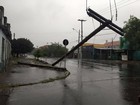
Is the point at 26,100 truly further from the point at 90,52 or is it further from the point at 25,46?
the point at 90,52

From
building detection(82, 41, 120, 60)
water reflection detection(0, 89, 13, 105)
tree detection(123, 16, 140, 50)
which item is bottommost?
water reflection detection(0, 89, 13, 105)

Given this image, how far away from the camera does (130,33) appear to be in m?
57.4

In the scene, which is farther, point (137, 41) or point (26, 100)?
point (137, 41)

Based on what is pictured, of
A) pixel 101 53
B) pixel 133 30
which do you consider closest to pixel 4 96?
pixel 133 30

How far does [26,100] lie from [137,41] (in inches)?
1940

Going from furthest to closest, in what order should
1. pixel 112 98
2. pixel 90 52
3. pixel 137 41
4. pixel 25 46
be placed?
1. pixel 90 52
2. pixel 25 46
3. pixel 137 41
4. pixel 112 98

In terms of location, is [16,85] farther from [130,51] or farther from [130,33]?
[130,51]

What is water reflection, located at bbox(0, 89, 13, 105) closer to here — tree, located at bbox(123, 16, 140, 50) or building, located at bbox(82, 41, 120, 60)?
tree, located at bbox(123, 16, 140, 50)

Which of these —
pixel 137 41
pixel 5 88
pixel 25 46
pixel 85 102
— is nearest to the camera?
pixel 85 102

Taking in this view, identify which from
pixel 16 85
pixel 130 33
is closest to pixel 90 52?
pixel 130 33

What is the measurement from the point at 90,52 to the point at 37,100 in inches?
3373

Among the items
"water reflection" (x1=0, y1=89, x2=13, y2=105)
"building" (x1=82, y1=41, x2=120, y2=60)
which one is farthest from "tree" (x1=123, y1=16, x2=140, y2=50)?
"water reflection" (x1=0, y1=89, x2=13, y2=105)

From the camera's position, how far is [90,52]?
95.6 m

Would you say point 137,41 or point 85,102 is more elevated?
point 137,41
